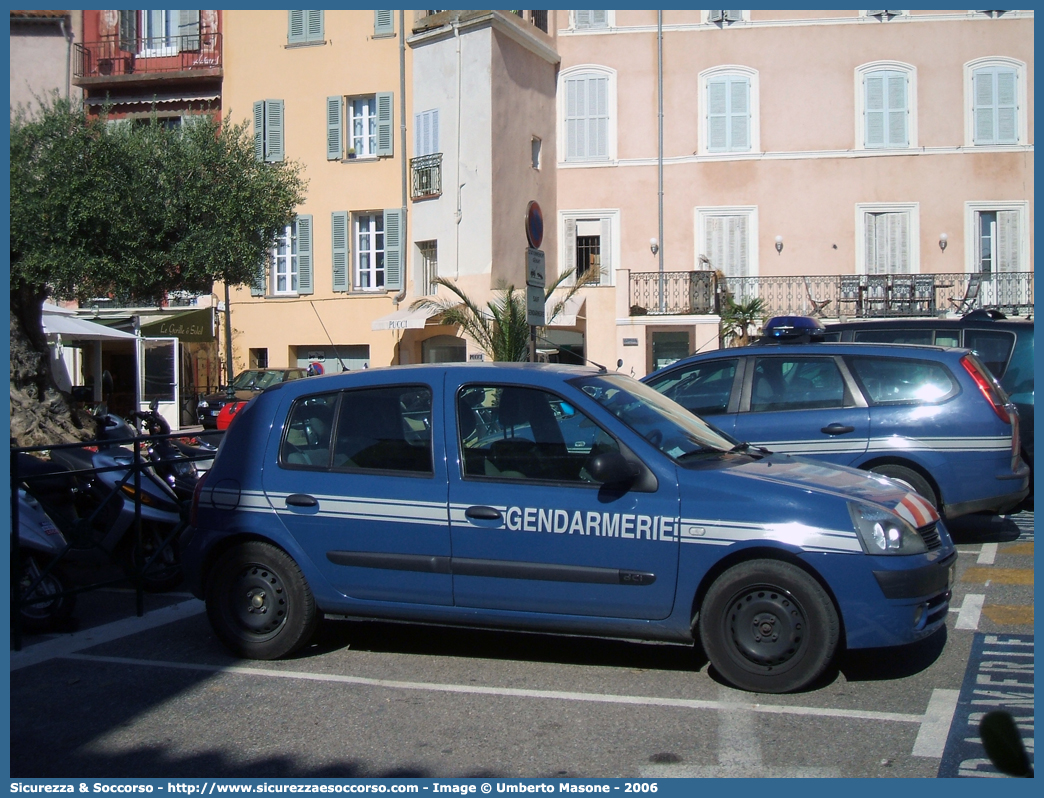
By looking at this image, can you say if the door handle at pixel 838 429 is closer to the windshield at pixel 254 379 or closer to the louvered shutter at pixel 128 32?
the windshield at pixel 254 379

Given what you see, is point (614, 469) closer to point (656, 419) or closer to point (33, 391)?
point (656, 419)

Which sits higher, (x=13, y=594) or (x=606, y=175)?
(x=606, y=175)

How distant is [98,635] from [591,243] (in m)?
22.5

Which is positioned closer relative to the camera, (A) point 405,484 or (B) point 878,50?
(A) point 405,484

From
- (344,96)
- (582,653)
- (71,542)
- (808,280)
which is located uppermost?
(344,96)

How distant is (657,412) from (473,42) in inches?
871

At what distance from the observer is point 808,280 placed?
26.5 meters

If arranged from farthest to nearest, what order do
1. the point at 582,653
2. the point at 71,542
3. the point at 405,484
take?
the point at 71,542 < the point at 582,653 < the point at 405,484

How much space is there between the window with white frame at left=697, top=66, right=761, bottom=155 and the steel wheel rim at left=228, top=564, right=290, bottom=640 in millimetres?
23342

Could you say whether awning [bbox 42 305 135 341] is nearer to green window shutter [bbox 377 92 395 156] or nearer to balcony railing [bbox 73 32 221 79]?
green window shutter [bbox 377 92 395 156]

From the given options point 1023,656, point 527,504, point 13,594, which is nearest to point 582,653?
point 527,504

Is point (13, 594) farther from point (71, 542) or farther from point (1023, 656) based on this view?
point (1023, 656)

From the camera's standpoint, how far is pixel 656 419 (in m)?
5.82

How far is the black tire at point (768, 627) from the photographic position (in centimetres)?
509
